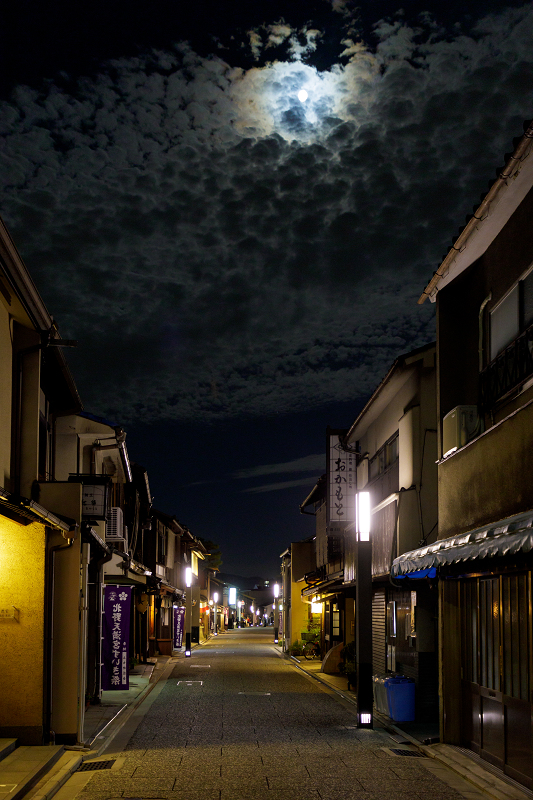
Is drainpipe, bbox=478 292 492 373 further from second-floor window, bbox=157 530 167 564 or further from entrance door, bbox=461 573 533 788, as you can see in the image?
second-floor window, bbox=157 530 167 564

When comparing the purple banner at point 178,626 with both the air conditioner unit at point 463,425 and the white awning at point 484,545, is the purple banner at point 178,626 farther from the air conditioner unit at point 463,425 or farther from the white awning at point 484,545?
the air conditioner unit at point 463,425

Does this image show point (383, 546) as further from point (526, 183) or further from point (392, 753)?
point (526, 183)

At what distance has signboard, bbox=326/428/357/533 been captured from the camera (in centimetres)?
Result: 2667

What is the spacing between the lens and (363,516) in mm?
17781

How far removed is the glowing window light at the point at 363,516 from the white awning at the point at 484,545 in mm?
4267

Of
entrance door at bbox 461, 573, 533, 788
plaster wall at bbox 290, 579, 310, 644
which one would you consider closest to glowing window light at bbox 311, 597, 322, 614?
plaster wall at bbox 290, 579, 310, 644

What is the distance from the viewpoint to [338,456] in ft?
88.3

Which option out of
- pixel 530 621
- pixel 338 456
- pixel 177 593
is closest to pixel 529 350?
pixel 530 621

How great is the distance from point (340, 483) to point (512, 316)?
15.5 meters

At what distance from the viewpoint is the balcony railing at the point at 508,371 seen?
11.1m

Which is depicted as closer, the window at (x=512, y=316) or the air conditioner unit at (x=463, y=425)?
the window at (x=512, y=316)

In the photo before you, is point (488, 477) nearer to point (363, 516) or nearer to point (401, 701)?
point (363, 516)

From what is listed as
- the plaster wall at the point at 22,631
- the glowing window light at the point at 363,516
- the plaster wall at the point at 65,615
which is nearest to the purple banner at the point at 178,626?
the glowing window light at the point at 363,516

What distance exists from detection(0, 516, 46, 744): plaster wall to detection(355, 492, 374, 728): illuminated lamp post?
686cm
